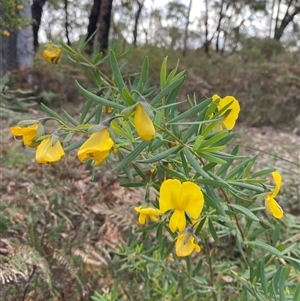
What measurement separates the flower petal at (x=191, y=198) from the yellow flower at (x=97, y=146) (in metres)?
0.12

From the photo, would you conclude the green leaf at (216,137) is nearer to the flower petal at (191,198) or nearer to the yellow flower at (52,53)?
the flower petal at (191,198)

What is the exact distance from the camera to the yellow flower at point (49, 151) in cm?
48

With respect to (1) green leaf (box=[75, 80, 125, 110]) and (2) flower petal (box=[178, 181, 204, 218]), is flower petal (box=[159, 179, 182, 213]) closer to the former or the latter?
(2) flower petal (box=[178, 181, 204, 218])

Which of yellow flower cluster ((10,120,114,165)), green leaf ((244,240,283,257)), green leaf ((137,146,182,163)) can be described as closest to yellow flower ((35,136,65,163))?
yellow flower cluster ((10,120,114,165))

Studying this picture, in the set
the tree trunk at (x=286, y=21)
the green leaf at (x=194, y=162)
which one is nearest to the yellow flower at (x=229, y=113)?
the green leaf at (x=194, y=162)

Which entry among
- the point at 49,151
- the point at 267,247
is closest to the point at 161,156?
the point at 49,151

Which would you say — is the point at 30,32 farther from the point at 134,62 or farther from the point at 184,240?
the point at 184,240

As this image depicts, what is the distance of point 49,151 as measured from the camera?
0.49 meters

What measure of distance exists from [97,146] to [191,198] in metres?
0.15

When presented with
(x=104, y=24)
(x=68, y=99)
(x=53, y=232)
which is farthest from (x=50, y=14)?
(x=53, y=232)

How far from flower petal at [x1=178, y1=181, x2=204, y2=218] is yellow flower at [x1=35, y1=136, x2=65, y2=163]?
17 cm

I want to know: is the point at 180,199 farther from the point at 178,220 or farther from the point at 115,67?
the point at 115,67

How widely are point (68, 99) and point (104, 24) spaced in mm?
1851

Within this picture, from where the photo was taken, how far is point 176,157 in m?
0.60
